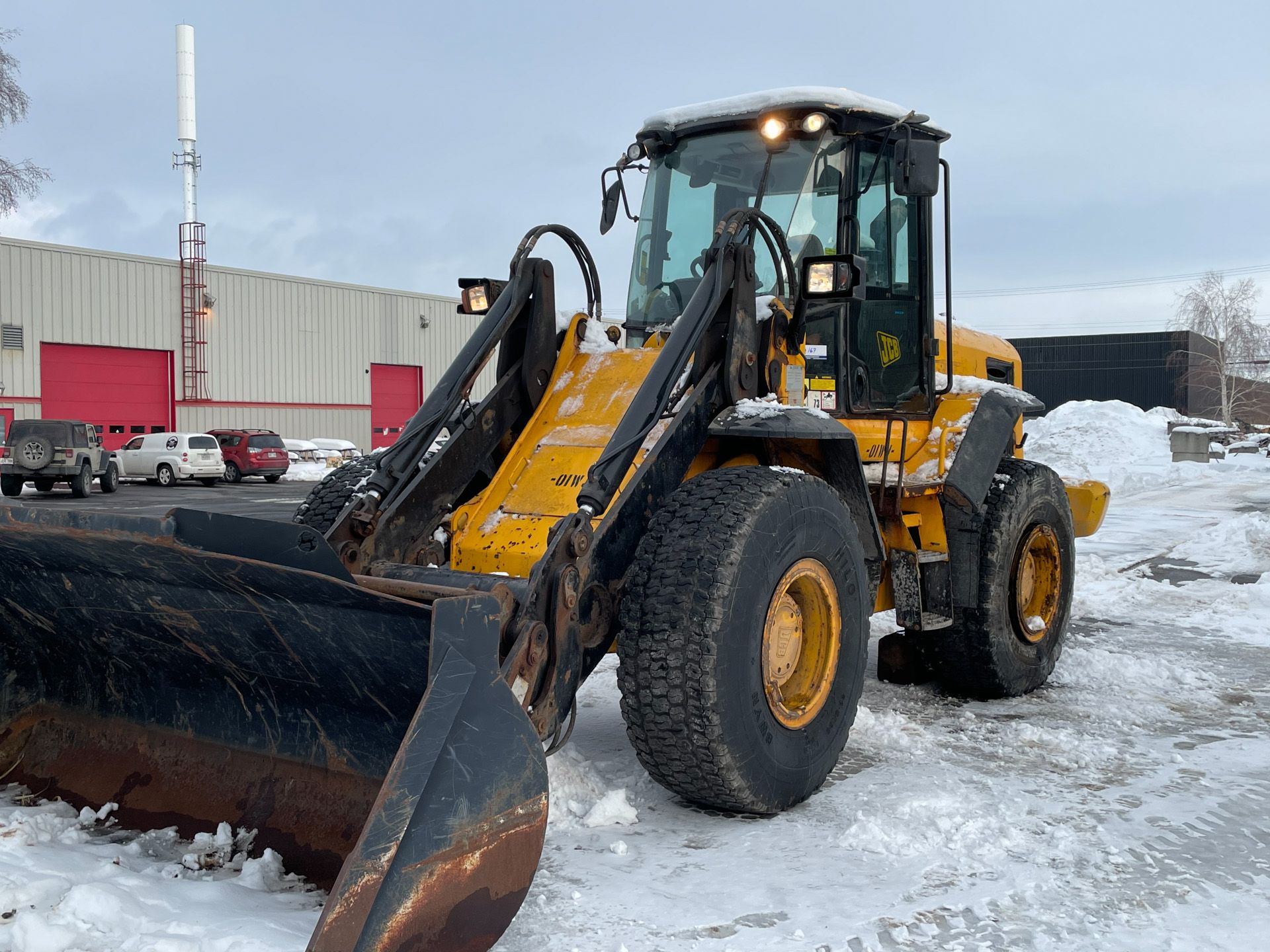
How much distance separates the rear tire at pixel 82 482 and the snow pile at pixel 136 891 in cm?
2212

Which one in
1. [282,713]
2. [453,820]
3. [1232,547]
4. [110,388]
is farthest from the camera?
[110,388]

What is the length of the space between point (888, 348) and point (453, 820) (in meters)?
3.59

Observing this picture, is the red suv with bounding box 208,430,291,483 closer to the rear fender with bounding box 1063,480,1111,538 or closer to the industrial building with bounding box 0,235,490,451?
the industrial building with bounding box 0,235,490,451

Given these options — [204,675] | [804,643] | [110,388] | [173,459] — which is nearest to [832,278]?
[804,643]

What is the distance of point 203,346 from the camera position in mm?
34969

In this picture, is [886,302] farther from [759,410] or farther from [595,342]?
[759,410]

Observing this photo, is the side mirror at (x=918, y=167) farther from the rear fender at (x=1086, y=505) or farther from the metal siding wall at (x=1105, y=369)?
the metal siding wall at (x=1105, y=369)

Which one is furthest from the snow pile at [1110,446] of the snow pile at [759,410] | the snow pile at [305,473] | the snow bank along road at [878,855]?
the snow pile at [759,410]

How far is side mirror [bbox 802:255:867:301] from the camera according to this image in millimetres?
4551

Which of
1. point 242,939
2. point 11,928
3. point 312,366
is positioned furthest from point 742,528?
point 312,366

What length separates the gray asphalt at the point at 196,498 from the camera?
19969mm

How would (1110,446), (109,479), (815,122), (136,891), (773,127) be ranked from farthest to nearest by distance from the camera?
1. (1110,446)
2. (109,479)
3. (773,127)
4. (815,122)
5. (136,891)

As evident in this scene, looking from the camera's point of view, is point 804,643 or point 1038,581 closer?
point 804,643

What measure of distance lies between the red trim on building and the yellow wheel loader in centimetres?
3193
